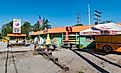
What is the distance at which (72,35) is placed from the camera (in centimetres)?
3600

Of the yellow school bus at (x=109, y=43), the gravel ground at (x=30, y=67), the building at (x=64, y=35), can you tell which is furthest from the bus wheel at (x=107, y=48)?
the building at (x=64, y=35)

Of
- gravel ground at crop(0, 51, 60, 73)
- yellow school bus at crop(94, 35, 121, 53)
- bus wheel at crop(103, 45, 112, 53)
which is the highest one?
yellow school bus at crop(94, 35, 121, 53)

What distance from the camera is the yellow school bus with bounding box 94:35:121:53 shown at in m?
20.0

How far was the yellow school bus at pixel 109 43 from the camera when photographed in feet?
65.8

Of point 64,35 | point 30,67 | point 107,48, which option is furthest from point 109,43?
point 64,35

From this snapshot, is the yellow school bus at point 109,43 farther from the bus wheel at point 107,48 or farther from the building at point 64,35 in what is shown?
the building at point 64,35

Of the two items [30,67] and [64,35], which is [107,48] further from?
[64,35]

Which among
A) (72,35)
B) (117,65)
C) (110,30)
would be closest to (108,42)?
(110,30)

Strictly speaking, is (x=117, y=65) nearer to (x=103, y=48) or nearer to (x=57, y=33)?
(x=103, y=48)

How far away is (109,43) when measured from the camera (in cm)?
2103

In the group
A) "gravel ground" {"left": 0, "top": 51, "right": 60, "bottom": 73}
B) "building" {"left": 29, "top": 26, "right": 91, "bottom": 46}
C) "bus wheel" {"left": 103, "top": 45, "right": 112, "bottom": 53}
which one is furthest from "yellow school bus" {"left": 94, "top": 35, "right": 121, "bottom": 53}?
"building" {"left": 29, "top": 26, "right": 91, "bottom": 46}

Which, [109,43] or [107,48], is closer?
[109,43]

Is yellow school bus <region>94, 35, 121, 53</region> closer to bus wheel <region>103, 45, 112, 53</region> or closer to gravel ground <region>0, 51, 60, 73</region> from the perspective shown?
bus wheel <region>103, 45, 112, 53</region>

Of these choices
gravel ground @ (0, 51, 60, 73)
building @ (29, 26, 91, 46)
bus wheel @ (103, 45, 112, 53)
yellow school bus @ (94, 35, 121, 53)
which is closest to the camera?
gravel ground @ (0, 51, 60, 73)
